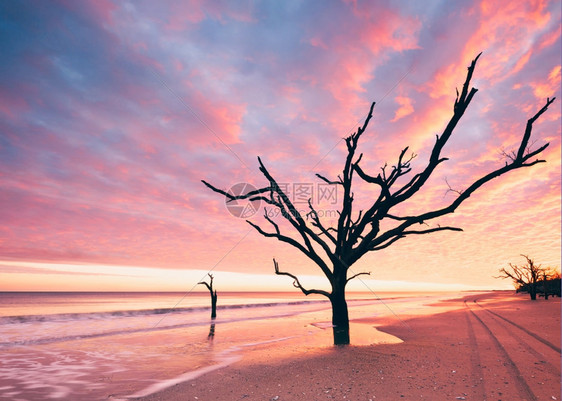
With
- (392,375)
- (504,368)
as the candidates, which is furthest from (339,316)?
(504,368)

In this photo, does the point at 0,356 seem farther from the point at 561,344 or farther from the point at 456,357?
the point at 561,344

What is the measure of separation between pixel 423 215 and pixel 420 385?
4.89 m

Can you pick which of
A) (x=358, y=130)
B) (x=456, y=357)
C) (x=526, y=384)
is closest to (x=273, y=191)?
(x=358, y=130)

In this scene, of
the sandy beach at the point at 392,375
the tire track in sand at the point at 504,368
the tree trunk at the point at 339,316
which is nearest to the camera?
the tire track in sand at the point at 504,368

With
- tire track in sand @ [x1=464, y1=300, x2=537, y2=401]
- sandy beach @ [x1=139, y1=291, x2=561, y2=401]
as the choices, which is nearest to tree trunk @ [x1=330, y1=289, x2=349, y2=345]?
sandy beach @ [x1=139, y1=291, x2=561, y2=401]

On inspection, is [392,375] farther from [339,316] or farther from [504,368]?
[339,316]

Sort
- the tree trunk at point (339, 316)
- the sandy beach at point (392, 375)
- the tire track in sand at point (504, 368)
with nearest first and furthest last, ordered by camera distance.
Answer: the tire track in sand at point (504, 368) < the sandy beach at point (392, 375) < the tree trunk at point (339, 316)

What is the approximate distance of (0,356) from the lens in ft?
40.9

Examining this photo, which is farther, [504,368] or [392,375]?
[504,368]

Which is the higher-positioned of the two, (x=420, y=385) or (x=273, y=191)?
(x=273, y=191)

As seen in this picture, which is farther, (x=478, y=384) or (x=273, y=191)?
(x=273, y=191)

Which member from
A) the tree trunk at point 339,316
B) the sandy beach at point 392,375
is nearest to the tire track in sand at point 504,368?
the sandy beach at point 392,375

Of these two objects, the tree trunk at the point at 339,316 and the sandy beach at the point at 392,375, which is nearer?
the sandy beach at the point at 392,375

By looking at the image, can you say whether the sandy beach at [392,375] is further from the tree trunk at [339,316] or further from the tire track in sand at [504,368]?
the tree trunk at [339,316]
